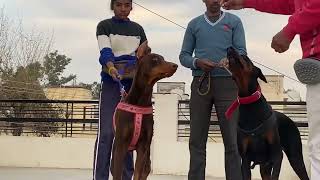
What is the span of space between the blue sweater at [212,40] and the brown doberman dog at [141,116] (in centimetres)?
68

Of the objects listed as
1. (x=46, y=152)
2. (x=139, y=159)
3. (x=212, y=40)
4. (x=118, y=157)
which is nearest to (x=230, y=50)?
(x=212, y=40)

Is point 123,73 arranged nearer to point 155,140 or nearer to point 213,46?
point 213,46

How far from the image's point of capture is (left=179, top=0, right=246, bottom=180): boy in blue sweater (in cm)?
500

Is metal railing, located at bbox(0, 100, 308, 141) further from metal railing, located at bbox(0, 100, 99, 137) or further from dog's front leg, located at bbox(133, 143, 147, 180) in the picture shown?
dog's front leg, located at bbox(133, 143, 147, 180)

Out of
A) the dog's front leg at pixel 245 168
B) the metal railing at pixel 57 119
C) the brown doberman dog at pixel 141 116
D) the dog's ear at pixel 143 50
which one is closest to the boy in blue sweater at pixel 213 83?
the dog's front leg at pixel 245 168

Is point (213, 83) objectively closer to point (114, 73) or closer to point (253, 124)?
point (253, 124)

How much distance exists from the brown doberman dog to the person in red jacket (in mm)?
1597

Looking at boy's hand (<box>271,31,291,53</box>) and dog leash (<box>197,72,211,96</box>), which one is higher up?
boy's hand (<box>271,31,291,53</box>)

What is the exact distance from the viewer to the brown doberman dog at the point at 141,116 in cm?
439

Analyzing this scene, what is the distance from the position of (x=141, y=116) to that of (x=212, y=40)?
1066mm

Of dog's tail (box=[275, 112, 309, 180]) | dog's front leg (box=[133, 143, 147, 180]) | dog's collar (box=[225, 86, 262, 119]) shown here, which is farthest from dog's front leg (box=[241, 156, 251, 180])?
dog's front leg (box=[133, 143, 147, 180])

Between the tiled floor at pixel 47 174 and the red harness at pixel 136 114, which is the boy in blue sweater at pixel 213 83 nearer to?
the red harness at pixel 136 114

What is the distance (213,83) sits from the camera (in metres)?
5.02

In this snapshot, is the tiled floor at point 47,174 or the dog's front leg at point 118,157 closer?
the dog's front leg at point 118,157
